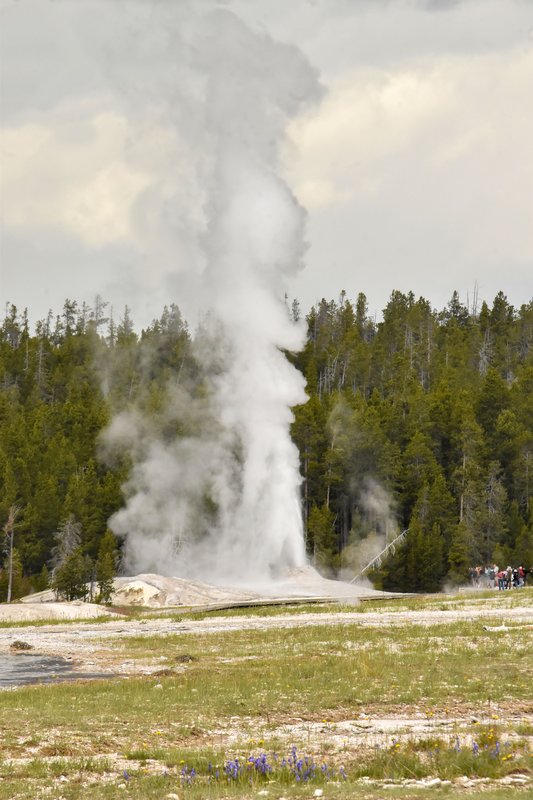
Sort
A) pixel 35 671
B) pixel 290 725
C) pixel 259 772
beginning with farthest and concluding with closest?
pixel 35 671, pixel 290 725, pixel 259 772

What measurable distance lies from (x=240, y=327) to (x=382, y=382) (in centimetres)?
6432

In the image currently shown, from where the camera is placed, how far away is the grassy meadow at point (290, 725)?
43.8 ft

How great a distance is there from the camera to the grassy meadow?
13.4 meters

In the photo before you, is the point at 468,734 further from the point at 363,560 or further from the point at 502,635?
the point at 363,560

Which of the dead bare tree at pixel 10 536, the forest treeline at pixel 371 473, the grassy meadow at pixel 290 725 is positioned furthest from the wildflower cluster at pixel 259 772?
the forest treeline at pixel 371 473

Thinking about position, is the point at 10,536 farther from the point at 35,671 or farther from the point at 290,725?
the point at 290,725

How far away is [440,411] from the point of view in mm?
102875

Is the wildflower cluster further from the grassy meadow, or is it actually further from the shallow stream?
the shallow stream

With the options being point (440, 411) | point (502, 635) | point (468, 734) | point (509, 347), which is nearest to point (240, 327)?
point (440, 411)

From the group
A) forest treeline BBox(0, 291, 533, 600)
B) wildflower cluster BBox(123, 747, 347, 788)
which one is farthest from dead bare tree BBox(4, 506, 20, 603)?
wildflower cluster BBox(123, 747, 347, 788)

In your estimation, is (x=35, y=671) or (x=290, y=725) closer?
(x=290, y=725)

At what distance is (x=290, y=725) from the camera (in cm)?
1809

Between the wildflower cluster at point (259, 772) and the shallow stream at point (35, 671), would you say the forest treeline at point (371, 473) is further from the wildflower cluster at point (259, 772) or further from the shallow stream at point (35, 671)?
the wildflower cluster at point (259, 772)

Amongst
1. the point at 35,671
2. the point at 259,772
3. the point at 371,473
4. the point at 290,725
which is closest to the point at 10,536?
→ the point at 371,473
